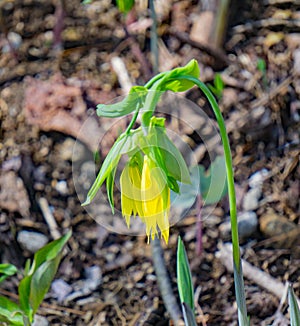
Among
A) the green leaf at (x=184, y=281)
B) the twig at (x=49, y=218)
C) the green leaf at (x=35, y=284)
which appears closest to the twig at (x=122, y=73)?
the twig at (x=49, y=218)

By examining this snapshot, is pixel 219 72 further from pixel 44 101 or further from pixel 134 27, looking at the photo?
pixel 44 101

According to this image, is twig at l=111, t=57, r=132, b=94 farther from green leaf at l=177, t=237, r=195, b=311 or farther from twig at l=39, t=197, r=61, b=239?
green leaf at l=177, t=237, r=195, b=311

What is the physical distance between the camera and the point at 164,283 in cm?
217

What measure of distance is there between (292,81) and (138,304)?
124 cm

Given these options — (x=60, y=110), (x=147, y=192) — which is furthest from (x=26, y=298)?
(x=60, y=110)

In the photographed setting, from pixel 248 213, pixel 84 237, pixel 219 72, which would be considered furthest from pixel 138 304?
pixel 219 72

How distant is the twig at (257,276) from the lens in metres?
2.16

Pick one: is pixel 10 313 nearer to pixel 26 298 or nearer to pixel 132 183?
pixel 26 298

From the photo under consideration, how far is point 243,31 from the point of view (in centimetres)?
299

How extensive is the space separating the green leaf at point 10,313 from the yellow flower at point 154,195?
0.69 metres

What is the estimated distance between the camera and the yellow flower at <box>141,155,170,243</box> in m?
1.31

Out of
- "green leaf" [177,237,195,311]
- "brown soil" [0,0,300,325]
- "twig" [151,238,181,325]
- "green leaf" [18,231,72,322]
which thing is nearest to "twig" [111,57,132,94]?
"brown soil" [0,0,300,325]

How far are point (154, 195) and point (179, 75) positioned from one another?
26 cm

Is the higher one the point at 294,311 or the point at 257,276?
the point at 294,311
